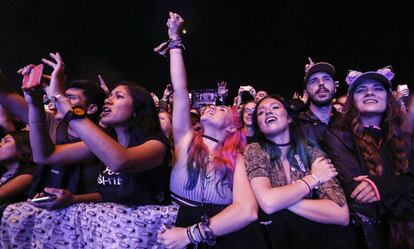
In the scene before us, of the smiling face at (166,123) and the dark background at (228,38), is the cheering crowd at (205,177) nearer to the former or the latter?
the smiling face at (166,123)

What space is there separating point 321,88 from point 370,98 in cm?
92

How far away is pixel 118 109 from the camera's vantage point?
2.48 m

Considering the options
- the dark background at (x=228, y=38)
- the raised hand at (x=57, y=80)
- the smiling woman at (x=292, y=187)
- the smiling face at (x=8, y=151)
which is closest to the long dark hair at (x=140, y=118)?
the raised hand at (x=57, y=80)

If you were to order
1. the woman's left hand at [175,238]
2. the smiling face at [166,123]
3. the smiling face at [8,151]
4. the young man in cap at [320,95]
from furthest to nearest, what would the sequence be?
the smiling face at [166,123]
the young man in cap at [320,95]
the smiling face at [8,151]
the woman's left hand at [175,238]

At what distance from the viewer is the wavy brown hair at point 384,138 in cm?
246

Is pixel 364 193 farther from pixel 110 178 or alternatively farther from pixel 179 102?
pixel 110 178

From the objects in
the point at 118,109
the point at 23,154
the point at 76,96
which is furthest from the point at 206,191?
the point at 23,154

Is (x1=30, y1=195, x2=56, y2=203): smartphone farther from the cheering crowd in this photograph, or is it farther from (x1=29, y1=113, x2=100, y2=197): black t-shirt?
(x1=29, y1=113, x2=100, y2=197): black t-shirt

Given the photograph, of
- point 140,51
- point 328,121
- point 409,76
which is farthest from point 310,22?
point 328,121

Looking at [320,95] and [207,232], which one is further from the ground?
[320,95]

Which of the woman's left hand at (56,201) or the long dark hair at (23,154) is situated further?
the long dark hair at (23,154)

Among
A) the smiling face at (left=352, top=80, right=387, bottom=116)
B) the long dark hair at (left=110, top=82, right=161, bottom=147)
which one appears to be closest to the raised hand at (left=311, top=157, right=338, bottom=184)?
the smiling face at (left=352, top=80, right=387, bottom=116)

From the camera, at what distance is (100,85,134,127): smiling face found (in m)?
2.47

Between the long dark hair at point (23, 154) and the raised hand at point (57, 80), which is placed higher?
the raised hand at point (57, 80)
